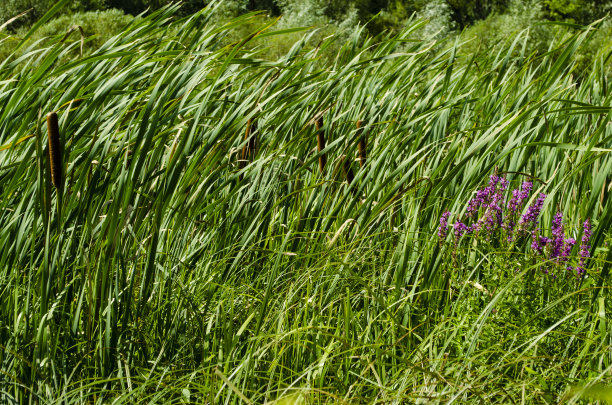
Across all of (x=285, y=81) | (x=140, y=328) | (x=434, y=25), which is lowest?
(x=434, y=25)

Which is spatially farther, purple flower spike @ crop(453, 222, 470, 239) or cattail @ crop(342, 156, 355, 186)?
cattail @ crop(342, 156, 355, 186)

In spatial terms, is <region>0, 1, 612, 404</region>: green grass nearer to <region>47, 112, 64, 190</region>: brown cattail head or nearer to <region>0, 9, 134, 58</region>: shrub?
<region>47, 112, 64, 190</region>: brown cattail head

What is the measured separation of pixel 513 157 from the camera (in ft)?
8.20

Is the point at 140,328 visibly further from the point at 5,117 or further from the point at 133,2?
the point at 133,2

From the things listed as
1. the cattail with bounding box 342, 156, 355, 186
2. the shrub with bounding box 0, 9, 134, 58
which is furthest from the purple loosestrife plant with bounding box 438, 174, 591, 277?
the shrub with bounding box 0, 9, 134, 58

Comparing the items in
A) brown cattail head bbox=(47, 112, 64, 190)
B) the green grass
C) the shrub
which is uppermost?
brown cattail head bbox=(47, 112, 64, 190)

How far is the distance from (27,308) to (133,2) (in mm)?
36858

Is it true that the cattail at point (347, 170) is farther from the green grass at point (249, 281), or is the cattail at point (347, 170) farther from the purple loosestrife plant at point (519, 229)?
the purple loosestrife plant at point (519, 229)

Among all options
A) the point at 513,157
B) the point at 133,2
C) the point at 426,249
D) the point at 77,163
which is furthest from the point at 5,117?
the point at 133,2

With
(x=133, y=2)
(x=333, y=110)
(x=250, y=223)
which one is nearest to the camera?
(x=250, y=223)

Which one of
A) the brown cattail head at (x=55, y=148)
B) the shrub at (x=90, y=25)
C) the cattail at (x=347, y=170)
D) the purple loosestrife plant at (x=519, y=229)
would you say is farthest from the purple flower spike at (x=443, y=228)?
the shrub at (x=90, y=25)

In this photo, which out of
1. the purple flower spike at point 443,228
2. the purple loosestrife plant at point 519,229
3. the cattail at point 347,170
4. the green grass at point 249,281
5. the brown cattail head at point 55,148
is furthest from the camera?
the cattail at point 347,170

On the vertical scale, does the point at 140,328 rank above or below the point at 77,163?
below

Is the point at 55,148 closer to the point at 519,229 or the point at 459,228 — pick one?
the point at 459,228
